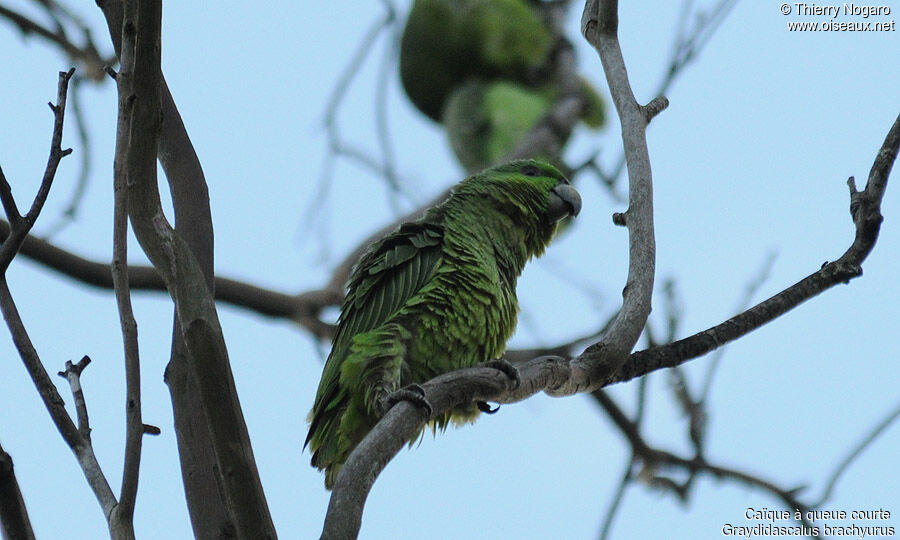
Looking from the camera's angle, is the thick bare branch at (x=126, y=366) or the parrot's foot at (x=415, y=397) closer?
the thick bare branch at (x=126, y=366)

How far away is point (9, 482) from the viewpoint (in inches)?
83.3

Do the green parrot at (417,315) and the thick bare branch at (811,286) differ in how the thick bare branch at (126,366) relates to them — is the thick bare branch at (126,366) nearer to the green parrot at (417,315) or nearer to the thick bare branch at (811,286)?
the green parrot at (417,315)

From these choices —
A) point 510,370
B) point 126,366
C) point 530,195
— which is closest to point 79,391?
point 126,366

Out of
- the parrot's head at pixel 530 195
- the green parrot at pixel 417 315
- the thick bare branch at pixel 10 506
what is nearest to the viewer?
the thick bare branch at pixel 10 506

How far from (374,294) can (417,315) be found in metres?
0.28

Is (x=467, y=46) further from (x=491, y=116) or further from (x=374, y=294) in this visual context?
(x=374, y=294)

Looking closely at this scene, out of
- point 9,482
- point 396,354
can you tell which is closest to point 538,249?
point 396,354

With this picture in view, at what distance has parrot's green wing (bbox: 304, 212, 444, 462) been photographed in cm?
352

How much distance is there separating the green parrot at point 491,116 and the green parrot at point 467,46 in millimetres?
136

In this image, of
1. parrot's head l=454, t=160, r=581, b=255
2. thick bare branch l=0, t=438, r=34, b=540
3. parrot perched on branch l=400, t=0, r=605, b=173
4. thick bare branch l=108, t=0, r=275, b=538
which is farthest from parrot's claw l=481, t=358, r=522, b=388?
parrot perched on branch l=400, t=0, r=605, b=173

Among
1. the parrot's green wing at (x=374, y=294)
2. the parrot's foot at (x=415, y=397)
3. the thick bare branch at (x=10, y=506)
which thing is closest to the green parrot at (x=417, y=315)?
the parrot's green wing at (x=374, y=294)

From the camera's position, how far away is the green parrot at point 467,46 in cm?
784

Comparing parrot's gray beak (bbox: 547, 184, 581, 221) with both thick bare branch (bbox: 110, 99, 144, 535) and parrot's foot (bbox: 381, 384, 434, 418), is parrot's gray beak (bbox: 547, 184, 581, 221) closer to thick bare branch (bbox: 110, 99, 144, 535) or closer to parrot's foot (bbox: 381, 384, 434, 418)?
parrot's foot (bbox: 381, 384, 434, 418)

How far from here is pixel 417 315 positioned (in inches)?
142
